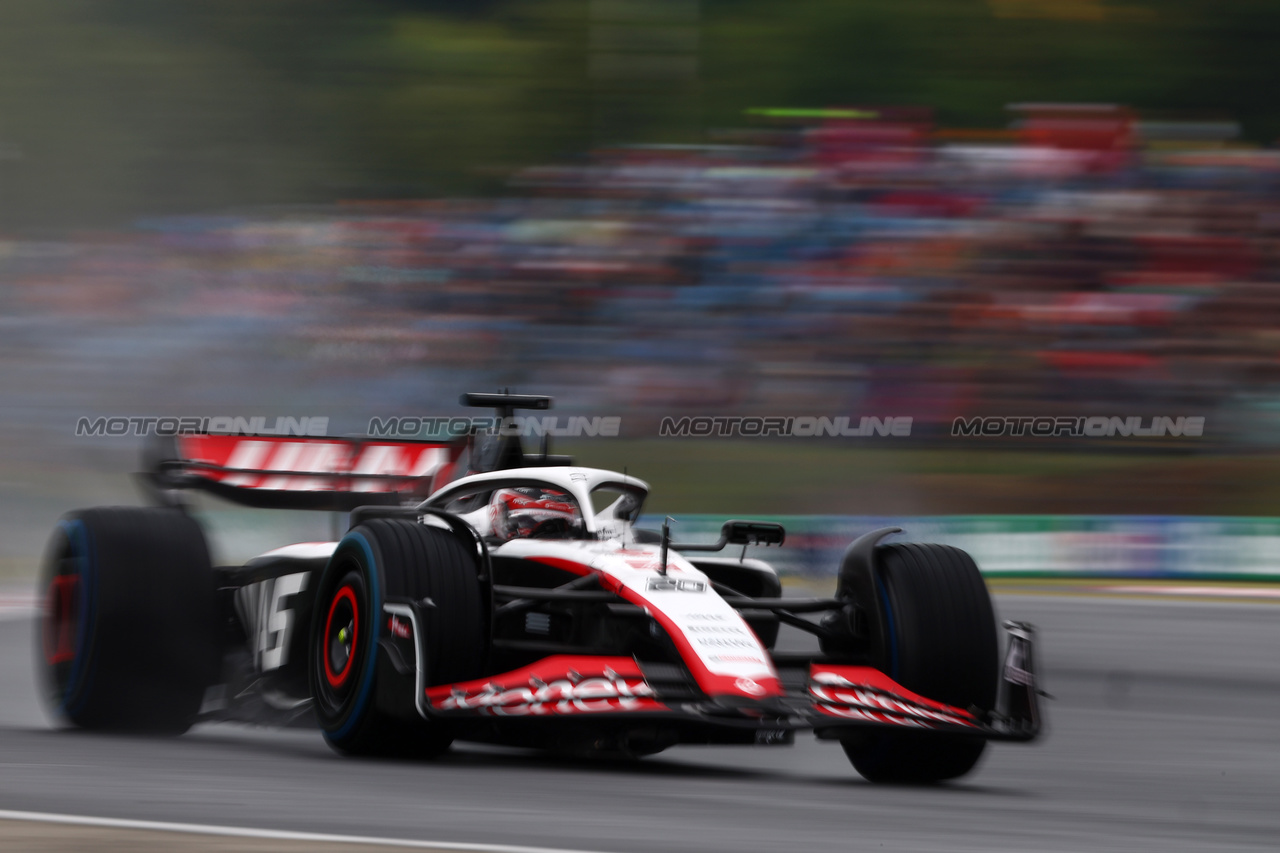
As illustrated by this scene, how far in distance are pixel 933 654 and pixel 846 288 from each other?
12.6 meters

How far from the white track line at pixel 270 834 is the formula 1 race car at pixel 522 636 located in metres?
1.33

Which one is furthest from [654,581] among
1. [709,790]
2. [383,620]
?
[383,620]

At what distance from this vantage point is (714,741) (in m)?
5.55

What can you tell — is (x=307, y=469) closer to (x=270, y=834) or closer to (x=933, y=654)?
(x=933, y=654)

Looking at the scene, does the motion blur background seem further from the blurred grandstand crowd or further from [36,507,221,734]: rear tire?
[36,507,221,734]: rear tire

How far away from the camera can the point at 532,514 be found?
6.86 metres

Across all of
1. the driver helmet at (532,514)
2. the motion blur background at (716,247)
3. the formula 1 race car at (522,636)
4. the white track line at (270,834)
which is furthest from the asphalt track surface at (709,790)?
the motion blur background at (716,247)

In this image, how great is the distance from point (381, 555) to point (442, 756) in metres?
0.78

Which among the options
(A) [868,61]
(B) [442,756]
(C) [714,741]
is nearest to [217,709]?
(B) [442,756]

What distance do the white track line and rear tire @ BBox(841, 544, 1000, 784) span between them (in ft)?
7.11

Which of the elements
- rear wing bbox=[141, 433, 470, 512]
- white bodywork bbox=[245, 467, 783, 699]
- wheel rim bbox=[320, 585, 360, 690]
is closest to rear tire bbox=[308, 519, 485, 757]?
wheel rim bbox=[320, 585, 360, 690]

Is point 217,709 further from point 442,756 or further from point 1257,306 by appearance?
point 1257,306

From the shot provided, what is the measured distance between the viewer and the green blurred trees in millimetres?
22828

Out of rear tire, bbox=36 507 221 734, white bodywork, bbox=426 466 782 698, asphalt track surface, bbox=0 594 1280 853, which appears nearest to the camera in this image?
asphalt track surface, bbox=0 594 1280 853
